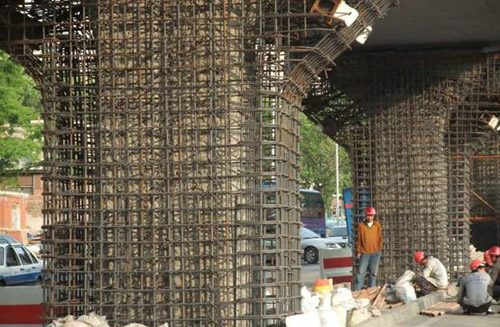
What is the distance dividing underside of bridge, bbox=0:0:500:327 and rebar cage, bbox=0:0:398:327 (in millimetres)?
16

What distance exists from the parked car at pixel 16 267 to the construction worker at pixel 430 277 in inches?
474

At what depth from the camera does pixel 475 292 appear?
17.8 metres

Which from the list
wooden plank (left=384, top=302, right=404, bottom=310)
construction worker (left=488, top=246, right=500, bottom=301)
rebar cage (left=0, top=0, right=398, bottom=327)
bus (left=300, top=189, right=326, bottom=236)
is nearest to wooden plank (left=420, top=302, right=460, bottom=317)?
wooden plank (left=384, top=302, right=404, bottom=310)

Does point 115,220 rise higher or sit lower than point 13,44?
lower

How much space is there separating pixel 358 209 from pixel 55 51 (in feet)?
40.2

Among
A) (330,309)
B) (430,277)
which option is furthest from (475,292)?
(330,309)

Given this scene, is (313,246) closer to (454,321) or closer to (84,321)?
(454,321)

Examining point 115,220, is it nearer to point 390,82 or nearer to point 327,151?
point 390,82

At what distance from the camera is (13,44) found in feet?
42.5

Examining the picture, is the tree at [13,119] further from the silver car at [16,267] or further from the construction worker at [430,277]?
the construction worker at [430,277]

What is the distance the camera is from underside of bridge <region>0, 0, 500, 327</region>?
1187cm

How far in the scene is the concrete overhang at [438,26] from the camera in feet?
66.3

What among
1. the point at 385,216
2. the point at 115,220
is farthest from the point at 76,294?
the point at 385,216

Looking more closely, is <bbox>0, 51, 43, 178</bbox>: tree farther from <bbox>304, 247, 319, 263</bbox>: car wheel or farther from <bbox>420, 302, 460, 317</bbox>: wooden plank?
<bbox>420, 302, 460, 317</bbox>: wooden plank
